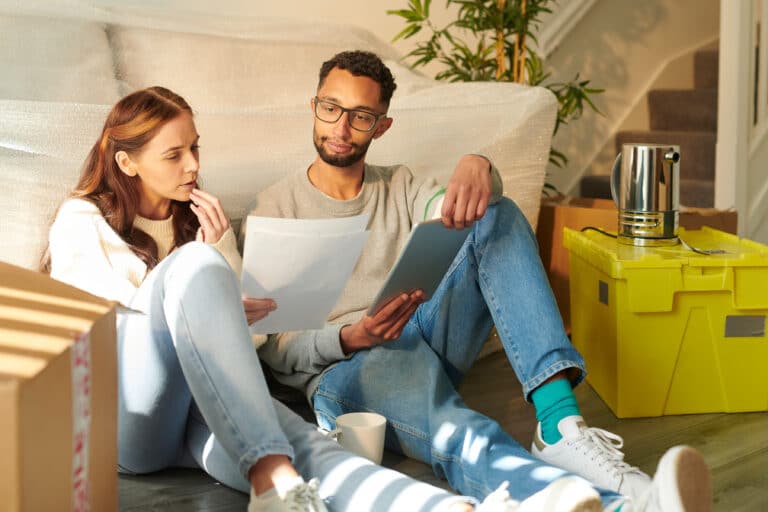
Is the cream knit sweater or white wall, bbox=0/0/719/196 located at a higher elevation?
white wall, bbox=0/0/719/196


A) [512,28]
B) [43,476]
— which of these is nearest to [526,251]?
[43,476]

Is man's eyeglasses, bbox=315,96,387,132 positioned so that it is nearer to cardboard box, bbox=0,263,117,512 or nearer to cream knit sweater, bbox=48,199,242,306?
cream knit sweater, bbox=48,199,242,306

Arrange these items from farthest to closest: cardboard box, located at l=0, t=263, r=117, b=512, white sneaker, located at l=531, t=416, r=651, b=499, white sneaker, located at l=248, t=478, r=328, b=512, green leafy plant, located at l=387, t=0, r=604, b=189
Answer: green leafy plant, located at l=387, t=0, r=604, b=189, white sneaker, located at l=531, t=416, r=651, b=499, white sneaker, located at l=248, t=478, r=328, b=512, cardboard box, located at l=0, t=263, r=117, b=512

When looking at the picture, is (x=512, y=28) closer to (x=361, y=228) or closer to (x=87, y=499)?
(x=361, y=228)

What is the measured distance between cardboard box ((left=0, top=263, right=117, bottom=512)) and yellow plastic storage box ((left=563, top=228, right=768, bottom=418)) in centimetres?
103

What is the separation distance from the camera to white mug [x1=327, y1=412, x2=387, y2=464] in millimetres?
1409

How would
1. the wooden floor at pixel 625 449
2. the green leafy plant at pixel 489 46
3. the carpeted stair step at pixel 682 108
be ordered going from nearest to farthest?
the wooden floor at pixel 625 449
the green leafy plant at pixel 489 46
the carpeted stair step at pixel 682 108

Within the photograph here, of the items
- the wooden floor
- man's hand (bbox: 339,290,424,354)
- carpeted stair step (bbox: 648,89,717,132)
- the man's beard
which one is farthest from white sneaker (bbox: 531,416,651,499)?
carpeted stair step (bbox: 648,89,717,132)

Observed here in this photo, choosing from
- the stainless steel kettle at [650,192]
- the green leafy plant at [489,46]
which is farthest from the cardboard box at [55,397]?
the green leafy plant at [489,46]

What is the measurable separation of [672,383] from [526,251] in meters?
0.52

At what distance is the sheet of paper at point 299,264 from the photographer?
52.9 inches

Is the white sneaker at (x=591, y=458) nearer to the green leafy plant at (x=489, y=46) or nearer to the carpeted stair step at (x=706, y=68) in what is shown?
the green leafy plant at (x=489, y=46)

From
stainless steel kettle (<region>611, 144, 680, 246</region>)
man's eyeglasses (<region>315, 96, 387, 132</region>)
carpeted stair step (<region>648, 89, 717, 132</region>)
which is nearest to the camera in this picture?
man's eyeglasses (<region>315, 96, 387, 132</region>)

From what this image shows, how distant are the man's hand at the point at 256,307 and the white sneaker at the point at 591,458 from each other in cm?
45
